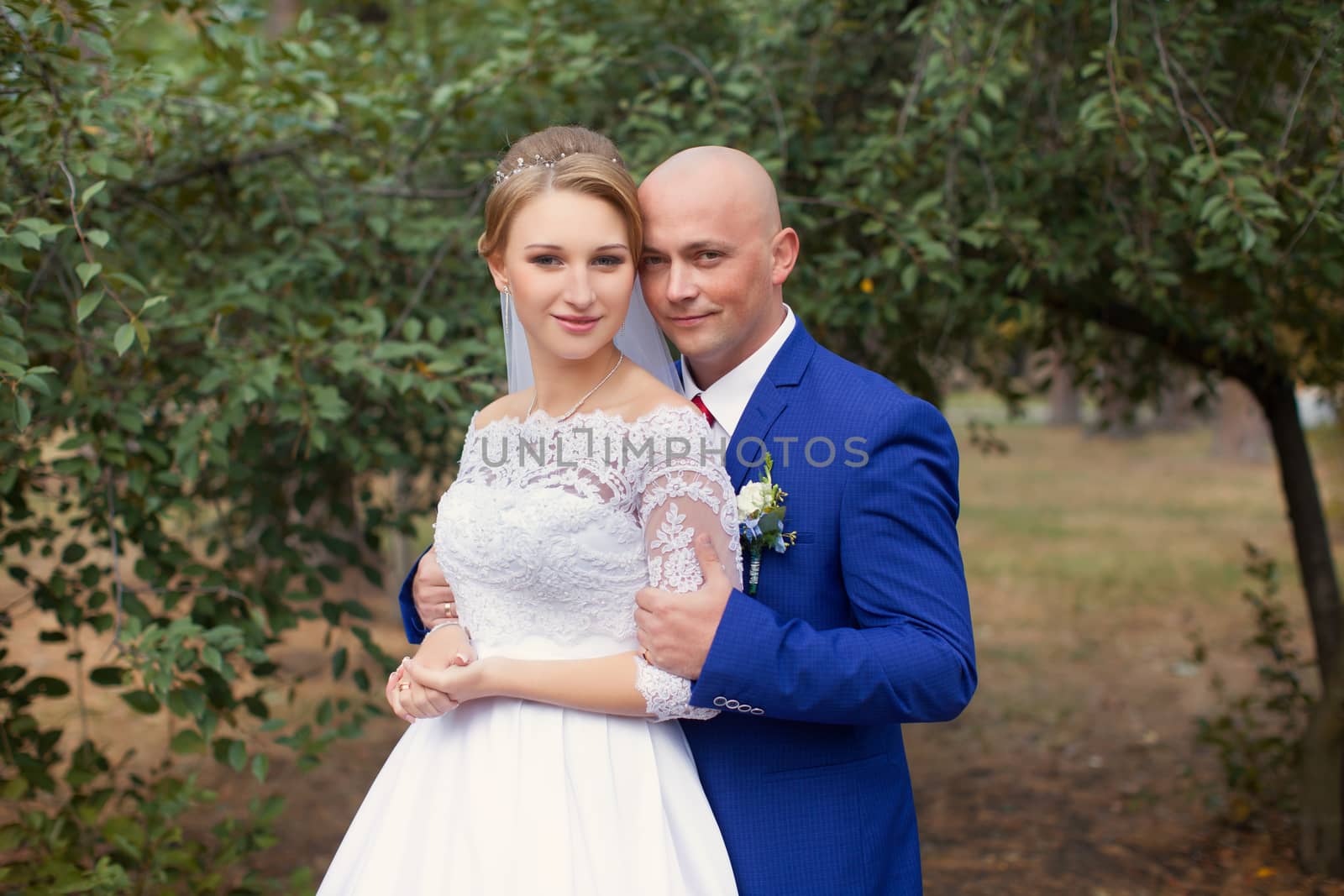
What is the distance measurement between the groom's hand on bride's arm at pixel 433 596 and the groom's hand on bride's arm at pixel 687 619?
0.51 meters

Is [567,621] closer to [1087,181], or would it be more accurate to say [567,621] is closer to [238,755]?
[238,755]

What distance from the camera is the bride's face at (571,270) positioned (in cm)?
186

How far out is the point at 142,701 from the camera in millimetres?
3240

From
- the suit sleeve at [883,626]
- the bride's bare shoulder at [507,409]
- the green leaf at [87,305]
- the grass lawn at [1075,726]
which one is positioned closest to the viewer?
the suit sleeve at [883,626]

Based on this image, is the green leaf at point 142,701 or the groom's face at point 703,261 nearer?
the groom's face at point 703,261

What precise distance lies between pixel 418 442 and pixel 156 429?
1.81m

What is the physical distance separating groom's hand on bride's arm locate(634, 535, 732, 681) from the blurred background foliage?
5.07 ft

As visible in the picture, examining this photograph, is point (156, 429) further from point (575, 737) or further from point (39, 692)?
point (575, 737)

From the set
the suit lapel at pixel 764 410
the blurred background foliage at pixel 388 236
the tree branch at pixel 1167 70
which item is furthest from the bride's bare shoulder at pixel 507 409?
the tree branch at pixel 1167 70

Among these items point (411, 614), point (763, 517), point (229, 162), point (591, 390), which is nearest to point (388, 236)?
point (229, 162)

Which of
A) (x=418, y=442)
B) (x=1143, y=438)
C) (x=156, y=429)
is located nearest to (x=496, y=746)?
(x=156, y=429)

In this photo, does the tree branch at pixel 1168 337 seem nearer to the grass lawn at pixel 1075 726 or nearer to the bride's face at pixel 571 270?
the grass lawn at pixel 1075 726

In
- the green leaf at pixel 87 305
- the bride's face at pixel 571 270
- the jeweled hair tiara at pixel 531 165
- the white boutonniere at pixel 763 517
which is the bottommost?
the white boutonniere at pixel 763 517

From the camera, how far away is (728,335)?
77.3 inches
